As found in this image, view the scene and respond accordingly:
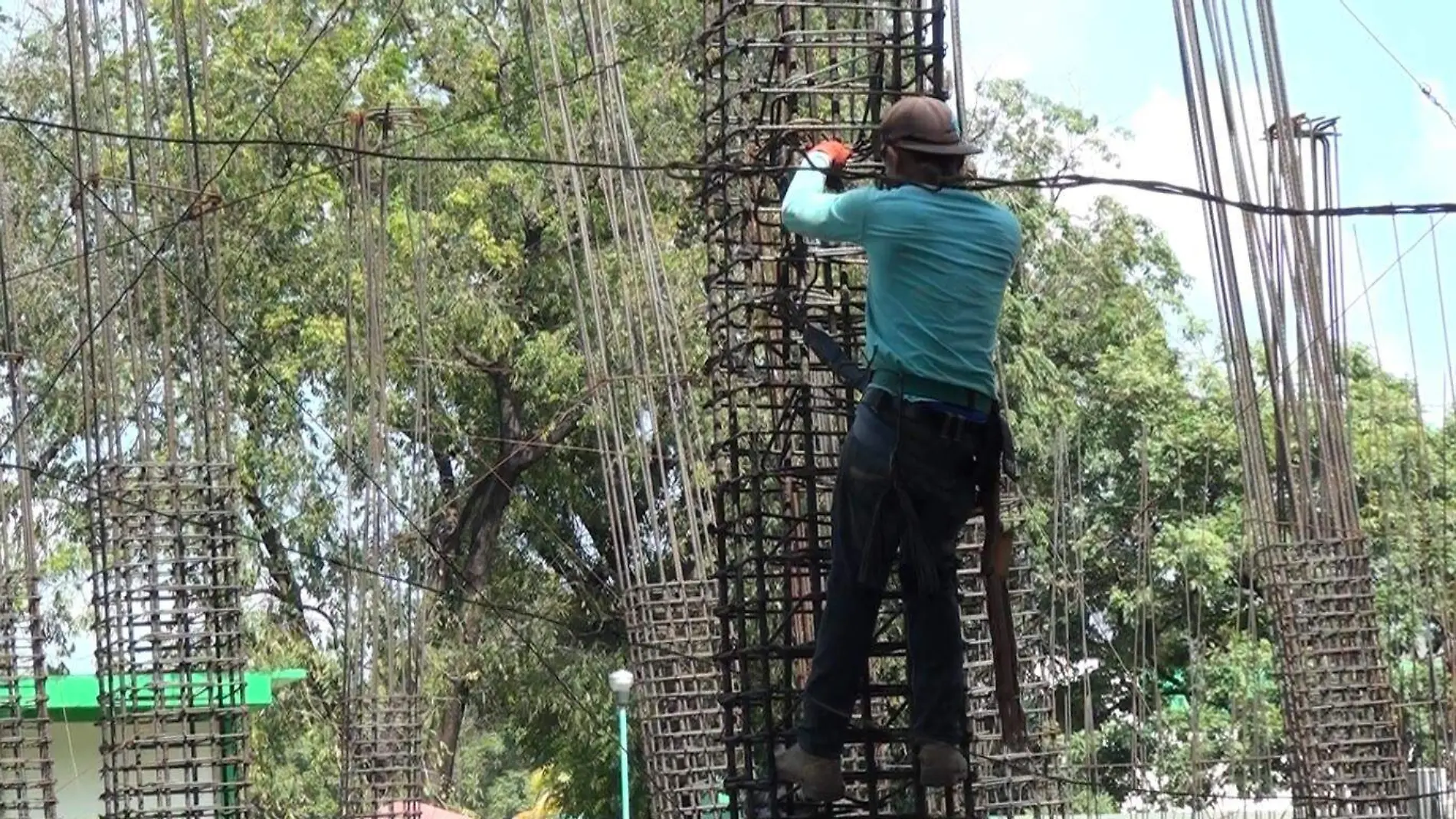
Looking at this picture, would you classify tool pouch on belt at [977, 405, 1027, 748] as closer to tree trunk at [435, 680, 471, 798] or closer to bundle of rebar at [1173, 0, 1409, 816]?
bundle of rebar at [1173, 0, 1409, 816]

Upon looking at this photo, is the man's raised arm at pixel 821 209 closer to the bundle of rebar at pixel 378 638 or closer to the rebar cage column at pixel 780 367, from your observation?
the rebar cage column at pixel 780 367

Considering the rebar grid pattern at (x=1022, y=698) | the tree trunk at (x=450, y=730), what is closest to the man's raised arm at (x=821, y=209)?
the rebar grid pattern at (x=1022, y=698)

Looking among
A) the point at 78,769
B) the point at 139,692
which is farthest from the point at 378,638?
the point at 139,692

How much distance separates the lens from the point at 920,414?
16.3ft

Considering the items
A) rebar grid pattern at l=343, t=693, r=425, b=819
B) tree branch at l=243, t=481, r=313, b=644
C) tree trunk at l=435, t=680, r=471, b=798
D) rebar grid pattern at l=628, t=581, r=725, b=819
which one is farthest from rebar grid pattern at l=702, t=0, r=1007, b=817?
tree trunk at l=435, t=680, r=471, b=798

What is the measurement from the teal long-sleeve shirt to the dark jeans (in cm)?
12

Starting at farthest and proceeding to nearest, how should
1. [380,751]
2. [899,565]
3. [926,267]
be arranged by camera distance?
1. [380,751]
2. [899,565]
3. [926,267]

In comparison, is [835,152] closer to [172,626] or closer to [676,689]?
[172,626]

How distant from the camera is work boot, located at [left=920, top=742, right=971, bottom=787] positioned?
16.8 feet

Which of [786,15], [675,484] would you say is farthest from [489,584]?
[786,15]

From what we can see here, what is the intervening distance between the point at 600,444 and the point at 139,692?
2.92 m

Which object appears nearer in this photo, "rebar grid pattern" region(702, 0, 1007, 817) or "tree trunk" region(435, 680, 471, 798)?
"rebar grid pattern" region(702, 0, 1007, 817)

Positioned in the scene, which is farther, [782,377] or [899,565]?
[782,377]

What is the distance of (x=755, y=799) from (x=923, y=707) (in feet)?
2.57
